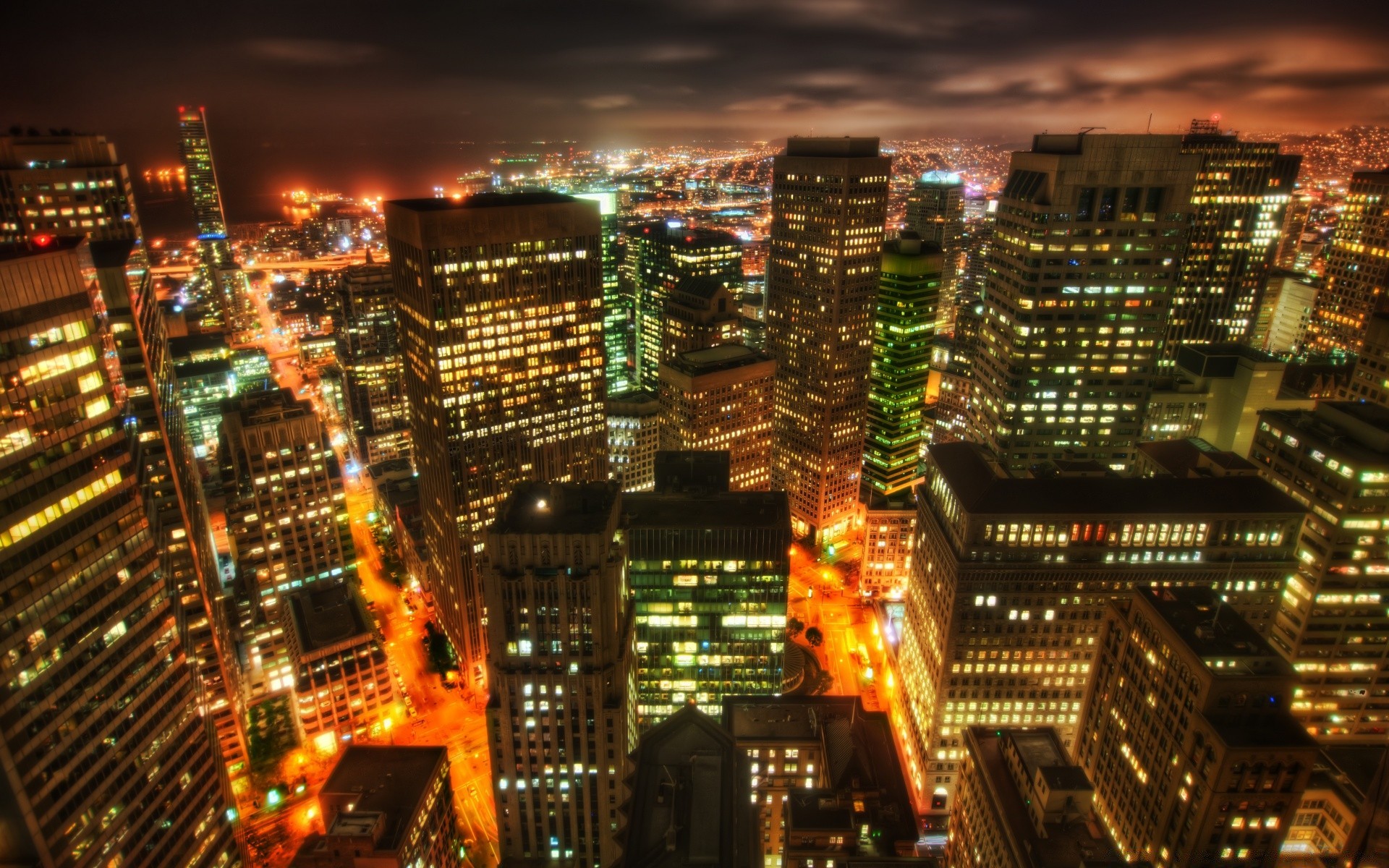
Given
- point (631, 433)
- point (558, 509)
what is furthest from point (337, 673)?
point (631, 433)

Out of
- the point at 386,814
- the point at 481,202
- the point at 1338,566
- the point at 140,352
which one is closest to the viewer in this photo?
the point at 386,814

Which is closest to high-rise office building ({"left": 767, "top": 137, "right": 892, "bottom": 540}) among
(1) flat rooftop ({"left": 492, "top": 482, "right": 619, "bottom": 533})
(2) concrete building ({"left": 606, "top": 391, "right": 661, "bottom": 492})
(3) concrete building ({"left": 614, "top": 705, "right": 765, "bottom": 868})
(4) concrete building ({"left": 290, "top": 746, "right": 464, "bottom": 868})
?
(2) concrete building ({"left": 606, "top": 391, "right": 661, "bottom": 492})

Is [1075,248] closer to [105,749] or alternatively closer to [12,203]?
[105,749]

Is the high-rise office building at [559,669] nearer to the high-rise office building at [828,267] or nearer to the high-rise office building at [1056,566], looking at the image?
the high-rise office building at [1056,566]

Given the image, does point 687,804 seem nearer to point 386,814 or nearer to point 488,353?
point 386,814

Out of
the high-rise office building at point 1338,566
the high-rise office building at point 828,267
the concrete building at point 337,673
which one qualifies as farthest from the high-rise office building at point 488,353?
the high-rise office building at point 1338,566

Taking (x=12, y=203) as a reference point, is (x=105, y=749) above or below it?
below

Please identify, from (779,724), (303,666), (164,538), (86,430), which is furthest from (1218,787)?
(164,538)
